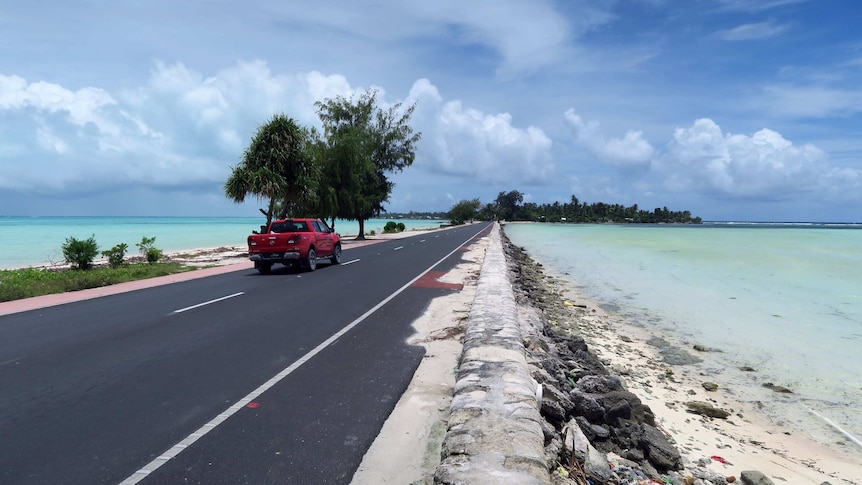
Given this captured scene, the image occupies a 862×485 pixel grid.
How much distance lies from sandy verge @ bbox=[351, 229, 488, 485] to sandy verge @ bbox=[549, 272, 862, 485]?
282cm

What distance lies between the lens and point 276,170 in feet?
103

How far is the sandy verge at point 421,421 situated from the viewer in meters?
4.07

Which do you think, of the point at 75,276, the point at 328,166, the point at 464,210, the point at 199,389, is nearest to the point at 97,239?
the point at 328,166

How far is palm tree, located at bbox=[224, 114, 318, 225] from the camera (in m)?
30.0

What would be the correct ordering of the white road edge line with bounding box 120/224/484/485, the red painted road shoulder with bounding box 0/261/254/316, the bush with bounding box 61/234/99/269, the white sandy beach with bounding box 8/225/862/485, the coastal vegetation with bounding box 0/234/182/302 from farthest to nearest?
the bush with bounding box 61/234/99/269 → the coastal vegetation with bounding box 0/234/182/302 → the red painted road shoulder with bounding box 0/261/254/316 → the white sandy beach with bounding box 8/225/862/485 → the white road edge line with bounding box 120/224/484/485

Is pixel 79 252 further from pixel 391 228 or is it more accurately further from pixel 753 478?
pixel 391 228

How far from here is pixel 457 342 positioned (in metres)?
8.47

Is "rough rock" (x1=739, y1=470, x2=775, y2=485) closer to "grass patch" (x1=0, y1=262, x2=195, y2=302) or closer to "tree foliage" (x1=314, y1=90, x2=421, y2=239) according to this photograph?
"grass patch" (x1=0, y1=262, x2=195, y2=302)

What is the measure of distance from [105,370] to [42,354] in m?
1.70

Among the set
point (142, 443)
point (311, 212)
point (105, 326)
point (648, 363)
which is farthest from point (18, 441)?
point (311, 212)

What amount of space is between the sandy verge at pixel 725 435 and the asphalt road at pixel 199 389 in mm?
3605

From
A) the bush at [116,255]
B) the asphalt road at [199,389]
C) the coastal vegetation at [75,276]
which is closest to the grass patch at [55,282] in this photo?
the coastal vegetation at [75,276]

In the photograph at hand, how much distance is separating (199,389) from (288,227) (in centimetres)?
1361

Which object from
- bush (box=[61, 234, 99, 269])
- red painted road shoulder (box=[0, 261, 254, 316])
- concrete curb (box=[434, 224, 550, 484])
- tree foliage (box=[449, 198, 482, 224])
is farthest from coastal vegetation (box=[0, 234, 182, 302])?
tree foliage (box=[449, 198, 482, 224])
